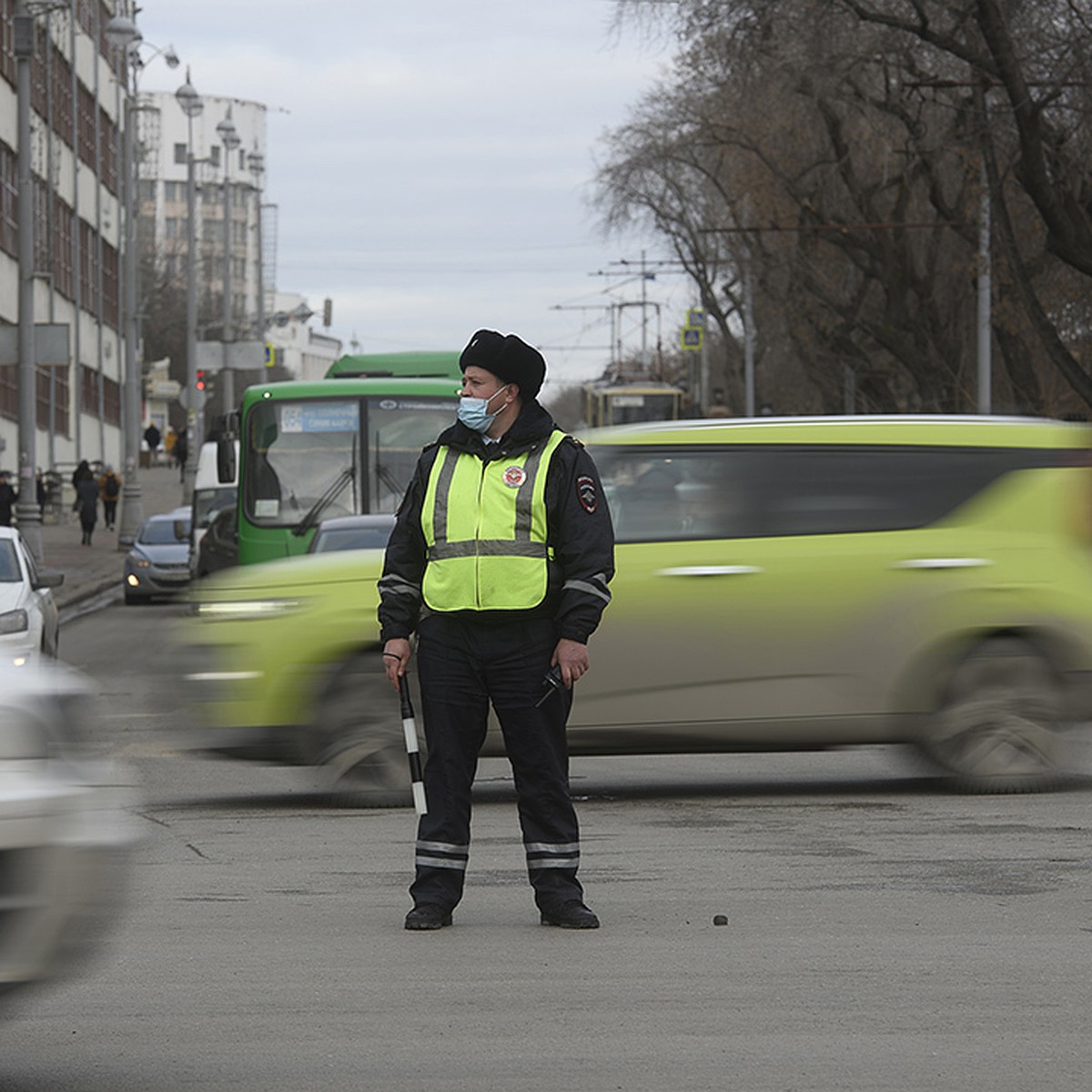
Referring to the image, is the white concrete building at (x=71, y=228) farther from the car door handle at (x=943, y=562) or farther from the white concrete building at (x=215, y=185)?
the white concrete building at (x=215, y=185)

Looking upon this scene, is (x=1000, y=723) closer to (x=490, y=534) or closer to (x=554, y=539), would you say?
(x=554, y=539)

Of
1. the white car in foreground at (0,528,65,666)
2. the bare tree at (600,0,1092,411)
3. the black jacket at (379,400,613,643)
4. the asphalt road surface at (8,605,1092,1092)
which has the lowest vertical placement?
the asphalt road surface at (8,605,1092,1092)

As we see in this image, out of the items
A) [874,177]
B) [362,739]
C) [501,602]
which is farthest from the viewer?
[874,177]

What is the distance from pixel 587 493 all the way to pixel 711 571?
386 centimetres

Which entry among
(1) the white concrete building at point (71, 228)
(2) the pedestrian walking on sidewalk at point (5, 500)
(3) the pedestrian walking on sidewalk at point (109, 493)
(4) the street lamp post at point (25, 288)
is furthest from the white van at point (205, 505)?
(3) the pedestrian walking on sidewalk at point (109, 493)

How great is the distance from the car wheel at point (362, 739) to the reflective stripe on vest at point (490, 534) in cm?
366

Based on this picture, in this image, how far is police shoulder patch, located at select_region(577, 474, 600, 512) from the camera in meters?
7.64

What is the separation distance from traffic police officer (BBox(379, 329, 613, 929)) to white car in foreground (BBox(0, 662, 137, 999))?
233 cm

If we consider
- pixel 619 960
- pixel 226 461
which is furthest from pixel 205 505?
pixel 619 960

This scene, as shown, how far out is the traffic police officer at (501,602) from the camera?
762 cm

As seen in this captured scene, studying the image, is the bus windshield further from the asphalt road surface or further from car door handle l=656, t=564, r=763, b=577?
car door handle l=656, t=564, r=763, b=577

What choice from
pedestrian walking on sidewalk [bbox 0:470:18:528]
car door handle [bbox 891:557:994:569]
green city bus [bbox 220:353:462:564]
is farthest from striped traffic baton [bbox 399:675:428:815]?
pedestrian walking on sidewalk [bbox 0:470:18:528]

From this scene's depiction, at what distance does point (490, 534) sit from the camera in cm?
764

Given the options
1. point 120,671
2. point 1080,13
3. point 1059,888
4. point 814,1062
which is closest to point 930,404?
point 1080,13
